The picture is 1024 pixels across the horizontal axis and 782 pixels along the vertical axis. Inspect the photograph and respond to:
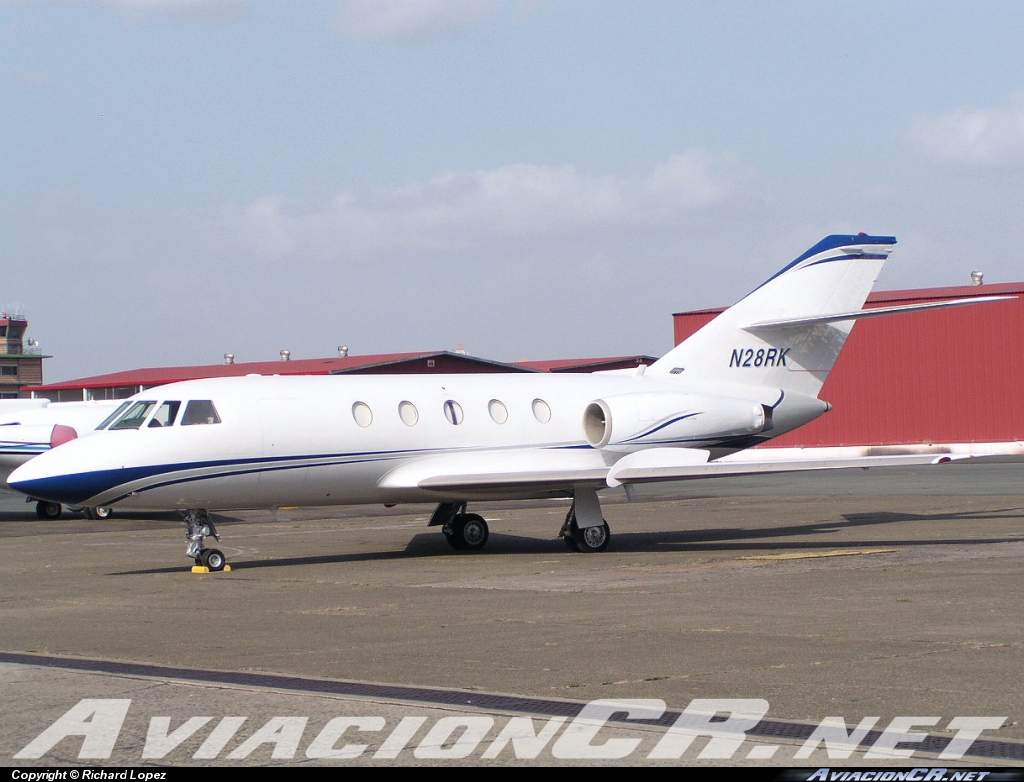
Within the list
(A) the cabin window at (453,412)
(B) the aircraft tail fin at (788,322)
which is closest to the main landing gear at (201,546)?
(A) the cabin window at (453,412)

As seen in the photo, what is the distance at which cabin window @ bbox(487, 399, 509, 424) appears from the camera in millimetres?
18641

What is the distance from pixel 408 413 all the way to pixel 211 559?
138 inches

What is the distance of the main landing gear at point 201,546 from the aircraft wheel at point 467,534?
3903mm

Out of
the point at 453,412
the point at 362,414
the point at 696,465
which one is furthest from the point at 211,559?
the point at 696,465

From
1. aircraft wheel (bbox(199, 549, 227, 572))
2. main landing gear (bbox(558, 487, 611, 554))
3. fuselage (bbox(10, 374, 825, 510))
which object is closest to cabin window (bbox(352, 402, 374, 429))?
fuselage (bbox(10, 374, 825, 510))

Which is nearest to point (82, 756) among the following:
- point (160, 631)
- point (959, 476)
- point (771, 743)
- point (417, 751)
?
point (417, 751)

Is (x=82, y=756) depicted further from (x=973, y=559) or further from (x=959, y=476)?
(x=959, y=476)

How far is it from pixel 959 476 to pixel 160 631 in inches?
1147

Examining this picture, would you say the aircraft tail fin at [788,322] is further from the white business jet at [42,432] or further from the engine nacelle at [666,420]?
the white business jet at [42,432]

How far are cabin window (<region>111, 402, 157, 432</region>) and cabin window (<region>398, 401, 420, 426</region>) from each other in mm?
3435

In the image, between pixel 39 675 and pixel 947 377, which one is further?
pixel 947 377

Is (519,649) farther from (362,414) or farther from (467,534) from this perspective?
(467,534)

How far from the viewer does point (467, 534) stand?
19109 mm

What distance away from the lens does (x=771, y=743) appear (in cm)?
620
